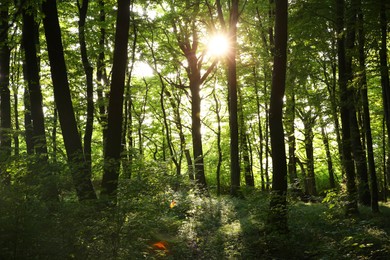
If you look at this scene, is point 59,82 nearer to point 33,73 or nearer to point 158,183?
point 33,73

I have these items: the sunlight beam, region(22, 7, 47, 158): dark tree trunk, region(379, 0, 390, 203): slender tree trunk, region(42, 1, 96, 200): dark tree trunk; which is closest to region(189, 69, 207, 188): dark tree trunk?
the sunlight beam

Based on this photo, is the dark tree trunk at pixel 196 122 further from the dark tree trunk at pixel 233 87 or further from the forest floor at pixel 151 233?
the forest floor at pixel 151 233

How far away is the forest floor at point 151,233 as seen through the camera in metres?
5.79

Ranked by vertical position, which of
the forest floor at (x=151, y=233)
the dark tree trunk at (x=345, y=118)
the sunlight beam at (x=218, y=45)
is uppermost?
the sunlight beam at (x=218, y=45)

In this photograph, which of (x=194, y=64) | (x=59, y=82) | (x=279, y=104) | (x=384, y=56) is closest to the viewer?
(x=59, y=82)

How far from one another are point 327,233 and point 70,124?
777 centimetres

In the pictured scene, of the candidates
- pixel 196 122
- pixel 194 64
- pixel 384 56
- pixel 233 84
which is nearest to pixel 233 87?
pixel 233 84

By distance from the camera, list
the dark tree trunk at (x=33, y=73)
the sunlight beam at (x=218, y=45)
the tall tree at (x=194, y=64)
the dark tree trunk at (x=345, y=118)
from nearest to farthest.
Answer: the dark tree trunk at (x=33, y=73), the dark tree trunk at (x=345, y=118), the sunlight beam at (x=218, y=45), the tall tree at (x=194, y=64)

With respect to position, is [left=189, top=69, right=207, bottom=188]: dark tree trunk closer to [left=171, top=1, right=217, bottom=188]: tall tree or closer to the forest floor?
[left=171, top=1, right=217, bottom=188]: tall tree

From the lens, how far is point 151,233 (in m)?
8.04

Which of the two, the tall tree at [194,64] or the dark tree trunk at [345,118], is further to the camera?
the tall tree at [194,64]

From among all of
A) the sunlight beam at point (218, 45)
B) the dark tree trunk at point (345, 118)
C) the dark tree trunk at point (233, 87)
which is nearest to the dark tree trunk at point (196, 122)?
the sunlight beam at point (218, 45)

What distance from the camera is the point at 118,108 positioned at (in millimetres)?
9836

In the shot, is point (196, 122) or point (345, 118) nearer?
point (345, 118)
